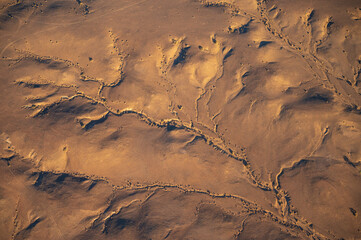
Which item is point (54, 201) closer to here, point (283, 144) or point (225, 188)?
point (225, 188)

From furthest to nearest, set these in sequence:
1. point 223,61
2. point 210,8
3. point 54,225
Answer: point 210,8 < point 223,61 < point 54,225

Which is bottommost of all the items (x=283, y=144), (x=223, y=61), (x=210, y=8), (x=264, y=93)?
(x=283, y=144)

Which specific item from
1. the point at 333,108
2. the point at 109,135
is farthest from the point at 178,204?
the point at 333,108

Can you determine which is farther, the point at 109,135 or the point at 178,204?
the point at 109,135

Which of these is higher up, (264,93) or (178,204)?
(264,93)

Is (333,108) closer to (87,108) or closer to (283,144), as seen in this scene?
(283,144)

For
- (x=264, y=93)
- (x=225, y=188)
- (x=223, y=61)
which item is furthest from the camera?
(x=223, y=61)
